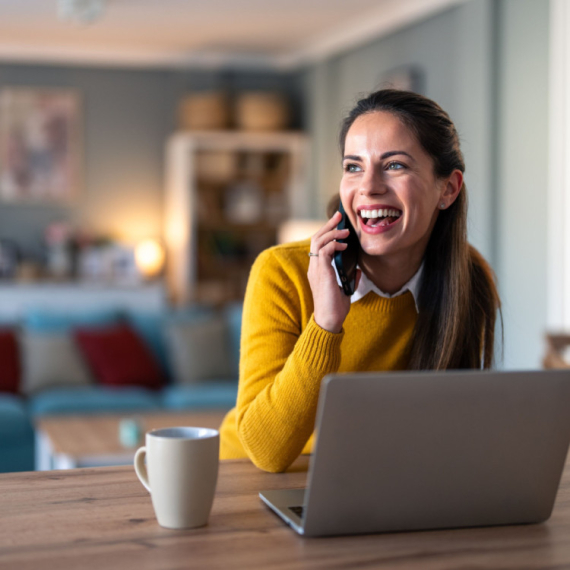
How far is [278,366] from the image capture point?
134cm

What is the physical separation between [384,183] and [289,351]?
31cm

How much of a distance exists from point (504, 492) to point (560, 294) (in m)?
3.36

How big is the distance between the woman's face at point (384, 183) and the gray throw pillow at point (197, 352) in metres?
3.46

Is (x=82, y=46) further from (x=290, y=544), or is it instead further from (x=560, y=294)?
(x=290, y=544)

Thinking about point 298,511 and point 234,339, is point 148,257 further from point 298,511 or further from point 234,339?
point 298,511

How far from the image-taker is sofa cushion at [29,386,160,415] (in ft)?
14.0

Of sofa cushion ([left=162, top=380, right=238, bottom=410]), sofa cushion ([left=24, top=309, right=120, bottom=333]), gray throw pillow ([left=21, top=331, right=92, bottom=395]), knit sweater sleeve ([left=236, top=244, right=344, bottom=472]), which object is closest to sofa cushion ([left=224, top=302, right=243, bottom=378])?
sofa cushion ([left=162, top=380, right=238, bottom=410])

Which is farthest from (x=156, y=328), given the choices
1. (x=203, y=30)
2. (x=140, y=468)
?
(x=140, y=468)

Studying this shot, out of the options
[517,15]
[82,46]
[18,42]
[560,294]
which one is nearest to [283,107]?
[82,46]

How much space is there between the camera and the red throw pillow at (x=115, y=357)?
464 cm

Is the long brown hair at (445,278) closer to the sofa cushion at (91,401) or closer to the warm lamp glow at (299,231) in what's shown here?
the sofa cushion at (91,401)


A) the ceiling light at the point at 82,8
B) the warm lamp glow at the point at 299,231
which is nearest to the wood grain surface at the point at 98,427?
the warm lamp glow at the point at 299,231

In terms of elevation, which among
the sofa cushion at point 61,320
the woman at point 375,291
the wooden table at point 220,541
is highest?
the woman at point 375,291

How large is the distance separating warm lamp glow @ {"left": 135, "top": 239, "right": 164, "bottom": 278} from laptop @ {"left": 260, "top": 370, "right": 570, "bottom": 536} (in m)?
6.18
